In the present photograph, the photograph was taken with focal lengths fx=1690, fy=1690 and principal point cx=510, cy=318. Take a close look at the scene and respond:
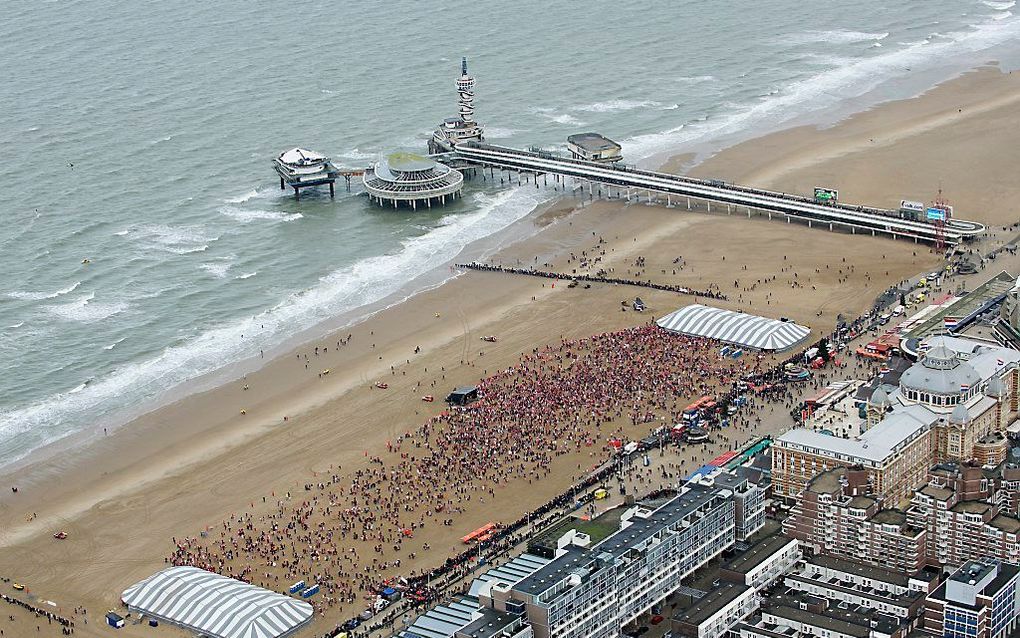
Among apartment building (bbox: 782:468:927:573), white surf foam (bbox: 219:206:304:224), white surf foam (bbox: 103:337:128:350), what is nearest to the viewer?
apartment building (bbox: 782:468:927:573)

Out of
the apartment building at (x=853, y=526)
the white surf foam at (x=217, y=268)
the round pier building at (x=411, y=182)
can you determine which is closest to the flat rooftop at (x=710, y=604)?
the apartment building at (x=853, y=526)

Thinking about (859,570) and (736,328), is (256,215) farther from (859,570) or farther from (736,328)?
(859,570)

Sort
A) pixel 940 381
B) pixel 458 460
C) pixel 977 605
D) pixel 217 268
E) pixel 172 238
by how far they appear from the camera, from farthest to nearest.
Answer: pixel 172 238, pixel 217 268, pixel 458 460, pixel 940 381, pixel 977 605

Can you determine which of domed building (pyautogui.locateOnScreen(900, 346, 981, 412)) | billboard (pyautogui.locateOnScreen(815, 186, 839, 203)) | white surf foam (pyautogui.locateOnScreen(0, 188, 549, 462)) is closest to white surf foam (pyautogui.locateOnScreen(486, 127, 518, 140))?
white surf foam (pyautogui.locateOnScreen(0, 188, 549, 462))

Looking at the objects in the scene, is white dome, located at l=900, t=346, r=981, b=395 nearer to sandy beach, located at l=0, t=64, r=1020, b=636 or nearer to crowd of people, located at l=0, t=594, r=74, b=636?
sandy beach, located at l=0, t=64, r=1020, b=636

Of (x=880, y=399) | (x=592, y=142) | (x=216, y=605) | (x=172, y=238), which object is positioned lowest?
(x=216, y=605)

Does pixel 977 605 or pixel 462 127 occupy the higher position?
pixel 462 127

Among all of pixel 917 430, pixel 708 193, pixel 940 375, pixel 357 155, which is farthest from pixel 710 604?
pixel 357 155
